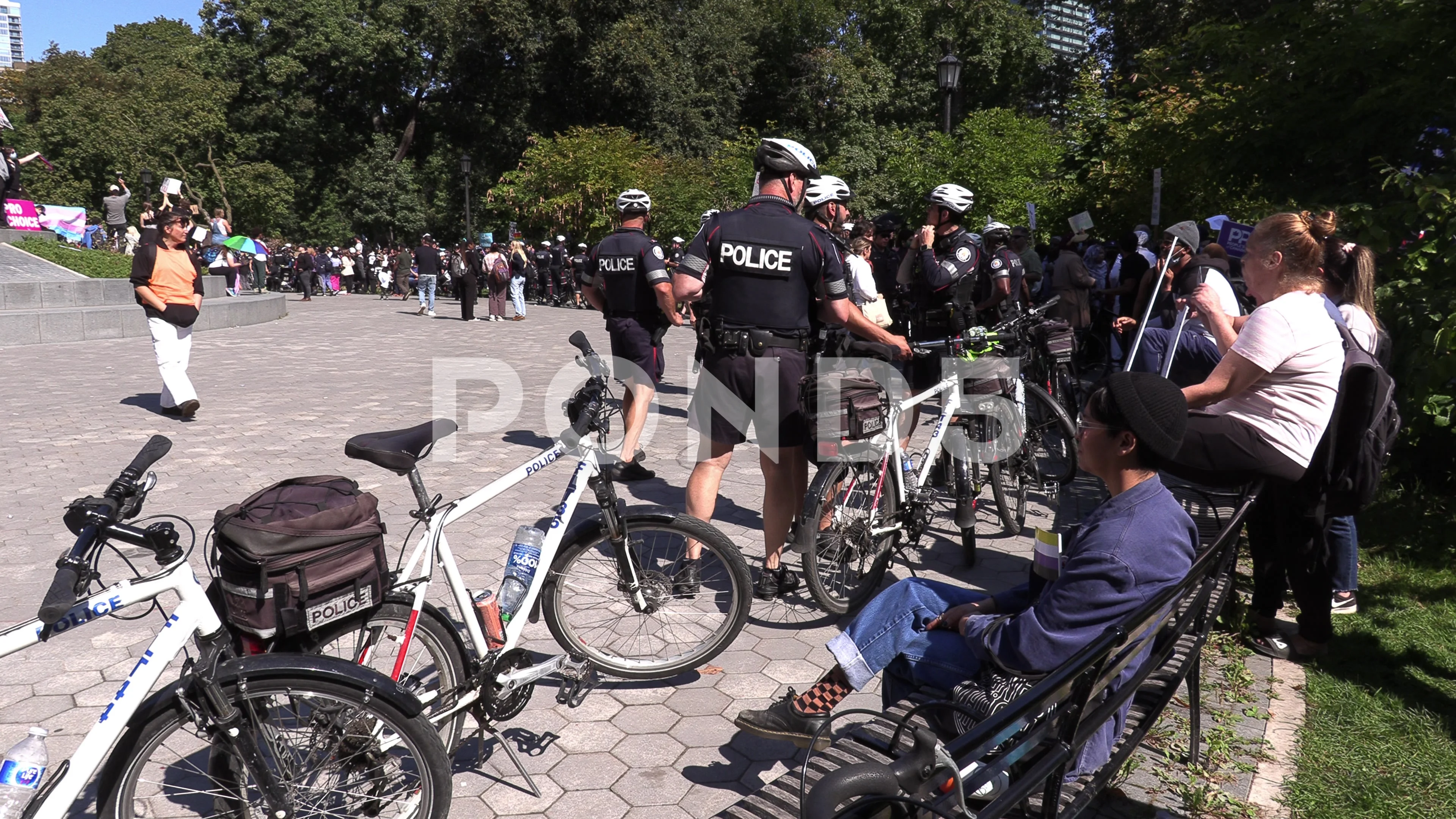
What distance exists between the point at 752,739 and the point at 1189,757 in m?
1.50

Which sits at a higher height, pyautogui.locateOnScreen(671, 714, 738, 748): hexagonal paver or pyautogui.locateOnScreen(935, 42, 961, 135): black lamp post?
pyautogui.locateOnScreen(935, 42, 961, 135): black lamp post

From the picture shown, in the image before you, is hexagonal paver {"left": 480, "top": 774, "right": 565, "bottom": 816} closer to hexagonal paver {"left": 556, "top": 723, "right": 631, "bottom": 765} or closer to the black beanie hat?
hexagonal paver {"left": 556, "top": 723, "right": 631, "bottom": 765}

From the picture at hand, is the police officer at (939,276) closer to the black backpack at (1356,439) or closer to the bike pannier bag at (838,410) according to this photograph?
the bike pannier bag at (838,410)

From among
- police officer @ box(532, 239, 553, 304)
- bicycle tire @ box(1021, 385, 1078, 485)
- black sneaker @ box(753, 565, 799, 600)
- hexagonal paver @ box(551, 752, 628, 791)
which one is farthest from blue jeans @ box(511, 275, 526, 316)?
hexagonal paver @ box(551, 752, 628, 791)

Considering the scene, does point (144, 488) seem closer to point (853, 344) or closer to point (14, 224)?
point (853, 344)

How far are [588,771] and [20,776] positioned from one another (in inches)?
66.5

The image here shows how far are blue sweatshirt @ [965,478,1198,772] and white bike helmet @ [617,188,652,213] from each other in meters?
5.05

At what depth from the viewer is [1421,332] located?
5285mm

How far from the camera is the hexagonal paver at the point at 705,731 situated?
3.70m

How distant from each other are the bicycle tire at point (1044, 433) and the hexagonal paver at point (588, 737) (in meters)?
3.18

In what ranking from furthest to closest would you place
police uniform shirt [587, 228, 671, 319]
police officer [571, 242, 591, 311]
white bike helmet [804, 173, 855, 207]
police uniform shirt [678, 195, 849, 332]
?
police officer [571, 242, 591, 311], police uniform shirt [587, 228, 671, 319], white bike helmet [804, 173, 855, 207], police uniform shirt [678, 195, 849, 332]

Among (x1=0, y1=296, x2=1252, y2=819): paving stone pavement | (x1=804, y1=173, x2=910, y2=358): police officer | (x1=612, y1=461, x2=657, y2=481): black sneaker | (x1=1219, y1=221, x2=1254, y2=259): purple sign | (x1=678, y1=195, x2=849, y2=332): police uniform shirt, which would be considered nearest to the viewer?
(x1=0, y1=296, x2=1252, y2=819): paving stone pavement

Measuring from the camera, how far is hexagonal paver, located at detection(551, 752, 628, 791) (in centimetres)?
342

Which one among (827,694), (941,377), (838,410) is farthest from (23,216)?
(827,694)
